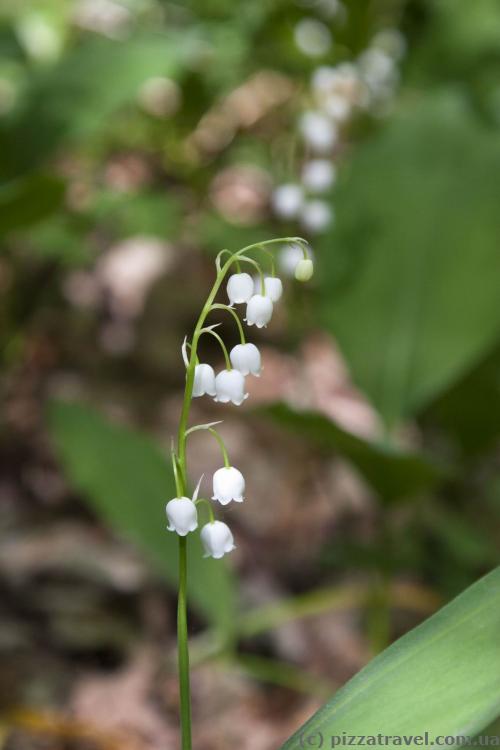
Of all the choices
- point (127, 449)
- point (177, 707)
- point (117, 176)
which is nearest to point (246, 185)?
point (117, 176)

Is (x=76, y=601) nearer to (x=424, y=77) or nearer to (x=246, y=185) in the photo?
(x=424, y=77)

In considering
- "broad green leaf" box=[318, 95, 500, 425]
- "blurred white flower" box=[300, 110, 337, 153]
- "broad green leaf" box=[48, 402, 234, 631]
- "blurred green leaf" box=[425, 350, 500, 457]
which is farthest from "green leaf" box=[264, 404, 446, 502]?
"blurred white flower" box=[300, 110, 337, 153]

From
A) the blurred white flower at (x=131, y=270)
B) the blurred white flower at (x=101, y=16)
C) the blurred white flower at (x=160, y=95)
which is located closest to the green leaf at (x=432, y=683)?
the blurred white flower at (x=131, y=270)

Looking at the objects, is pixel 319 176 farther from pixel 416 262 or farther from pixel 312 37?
pixel 312 37

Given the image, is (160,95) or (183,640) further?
(160,95)

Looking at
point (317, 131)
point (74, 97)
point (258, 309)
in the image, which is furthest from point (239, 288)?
point (74, 97)

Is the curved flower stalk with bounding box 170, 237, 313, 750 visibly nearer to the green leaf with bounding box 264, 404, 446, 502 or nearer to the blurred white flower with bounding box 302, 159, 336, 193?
the green leaf with bounding box 264, 404, 446, 502
